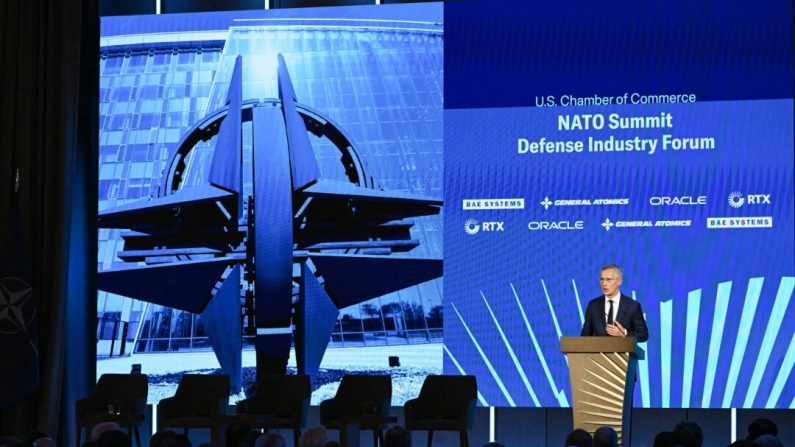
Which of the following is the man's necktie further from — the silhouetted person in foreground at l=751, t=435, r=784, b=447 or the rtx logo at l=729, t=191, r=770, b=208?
the silhouetted person in foreground at l=751, t=435, r=784, b=447

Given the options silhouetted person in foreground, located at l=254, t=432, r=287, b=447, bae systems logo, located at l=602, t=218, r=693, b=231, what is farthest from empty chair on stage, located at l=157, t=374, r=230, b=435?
silhouetted person in foreground, located at l=254, t=432, r=287, b=447

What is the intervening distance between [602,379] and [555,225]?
8.14ft

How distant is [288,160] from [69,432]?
9.13 ft

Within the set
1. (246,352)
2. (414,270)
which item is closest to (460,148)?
(414,270)

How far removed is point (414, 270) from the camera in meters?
8.12

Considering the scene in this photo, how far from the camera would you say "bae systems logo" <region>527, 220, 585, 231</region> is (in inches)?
311

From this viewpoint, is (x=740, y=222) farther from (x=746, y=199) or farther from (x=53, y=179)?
(x=53, y=179)

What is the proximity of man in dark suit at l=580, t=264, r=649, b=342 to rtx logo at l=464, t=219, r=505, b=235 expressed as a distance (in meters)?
1.82

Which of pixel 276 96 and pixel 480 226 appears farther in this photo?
pixel 276 96

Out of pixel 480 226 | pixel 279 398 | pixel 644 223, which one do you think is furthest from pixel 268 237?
pixel 644 223

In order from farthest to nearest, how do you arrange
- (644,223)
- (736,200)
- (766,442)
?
(644,223) → (736,200) → (766,442)

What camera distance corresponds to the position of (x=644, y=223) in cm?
783

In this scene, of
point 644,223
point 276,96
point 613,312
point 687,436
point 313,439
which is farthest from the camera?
point 276,96

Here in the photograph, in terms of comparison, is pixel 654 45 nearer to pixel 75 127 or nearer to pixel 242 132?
pixel 242 132
